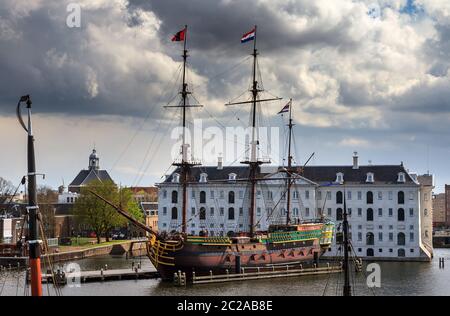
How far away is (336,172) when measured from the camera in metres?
98.6

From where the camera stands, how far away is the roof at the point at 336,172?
95.8 metres

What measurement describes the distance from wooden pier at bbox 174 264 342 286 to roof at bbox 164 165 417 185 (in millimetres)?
20575

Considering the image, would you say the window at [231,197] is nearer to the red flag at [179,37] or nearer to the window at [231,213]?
the window at [231,213]

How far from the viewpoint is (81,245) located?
110000mm

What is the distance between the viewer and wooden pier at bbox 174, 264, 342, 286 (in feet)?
213

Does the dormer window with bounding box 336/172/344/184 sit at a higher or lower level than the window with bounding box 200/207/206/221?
higher

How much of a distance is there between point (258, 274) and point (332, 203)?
29514 millimetres

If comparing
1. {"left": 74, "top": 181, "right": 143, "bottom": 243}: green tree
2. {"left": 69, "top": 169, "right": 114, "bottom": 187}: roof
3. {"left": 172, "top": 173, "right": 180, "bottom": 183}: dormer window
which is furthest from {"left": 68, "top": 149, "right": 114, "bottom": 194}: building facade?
{"left": 172, "top": 173, "right": 180, "bottom": 183}: dormer window

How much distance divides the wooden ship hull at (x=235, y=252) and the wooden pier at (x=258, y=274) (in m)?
0.62

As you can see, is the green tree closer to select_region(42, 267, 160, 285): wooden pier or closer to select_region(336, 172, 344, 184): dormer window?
select_region(336, 172, 344, 184): dormer window

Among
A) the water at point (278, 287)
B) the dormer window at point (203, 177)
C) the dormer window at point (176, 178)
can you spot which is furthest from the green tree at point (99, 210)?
the water at point (278, 287)

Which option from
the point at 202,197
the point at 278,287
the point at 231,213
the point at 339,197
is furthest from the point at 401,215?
the point at 278,287
